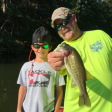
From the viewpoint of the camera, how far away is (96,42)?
213cm

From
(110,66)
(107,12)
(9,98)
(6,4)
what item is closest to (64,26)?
(110,66)

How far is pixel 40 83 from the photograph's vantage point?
2.68 metres

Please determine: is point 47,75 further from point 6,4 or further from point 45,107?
point 6,4

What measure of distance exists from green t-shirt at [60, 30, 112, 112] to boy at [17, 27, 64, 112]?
1.86ft

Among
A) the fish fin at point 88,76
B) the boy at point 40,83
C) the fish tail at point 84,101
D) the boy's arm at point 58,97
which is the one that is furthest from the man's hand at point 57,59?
the boy's arm at point 58,97

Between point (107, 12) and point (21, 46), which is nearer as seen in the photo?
point (21, 46)

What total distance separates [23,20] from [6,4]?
7.87ft

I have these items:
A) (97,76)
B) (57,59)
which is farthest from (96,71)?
(57,59)

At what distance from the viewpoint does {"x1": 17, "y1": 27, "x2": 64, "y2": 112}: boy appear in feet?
8.70

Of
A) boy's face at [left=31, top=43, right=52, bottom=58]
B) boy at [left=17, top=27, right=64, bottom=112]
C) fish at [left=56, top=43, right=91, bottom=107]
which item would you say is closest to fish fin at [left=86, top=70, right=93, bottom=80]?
fish at [left=56, top=43, right=91, bottom=107]

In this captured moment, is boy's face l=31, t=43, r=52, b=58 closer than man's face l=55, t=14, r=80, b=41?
No

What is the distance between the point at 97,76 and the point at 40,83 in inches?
Result: 33.9

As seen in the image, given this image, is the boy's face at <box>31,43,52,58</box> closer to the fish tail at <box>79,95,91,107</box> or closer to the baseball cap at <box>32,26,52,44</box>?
the baseball cap at <box>32,26,52,44</box>

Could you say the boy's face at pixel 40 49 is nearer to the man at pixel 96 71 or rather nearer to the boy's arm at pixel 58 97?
the boy's arm at pixel 58 97
